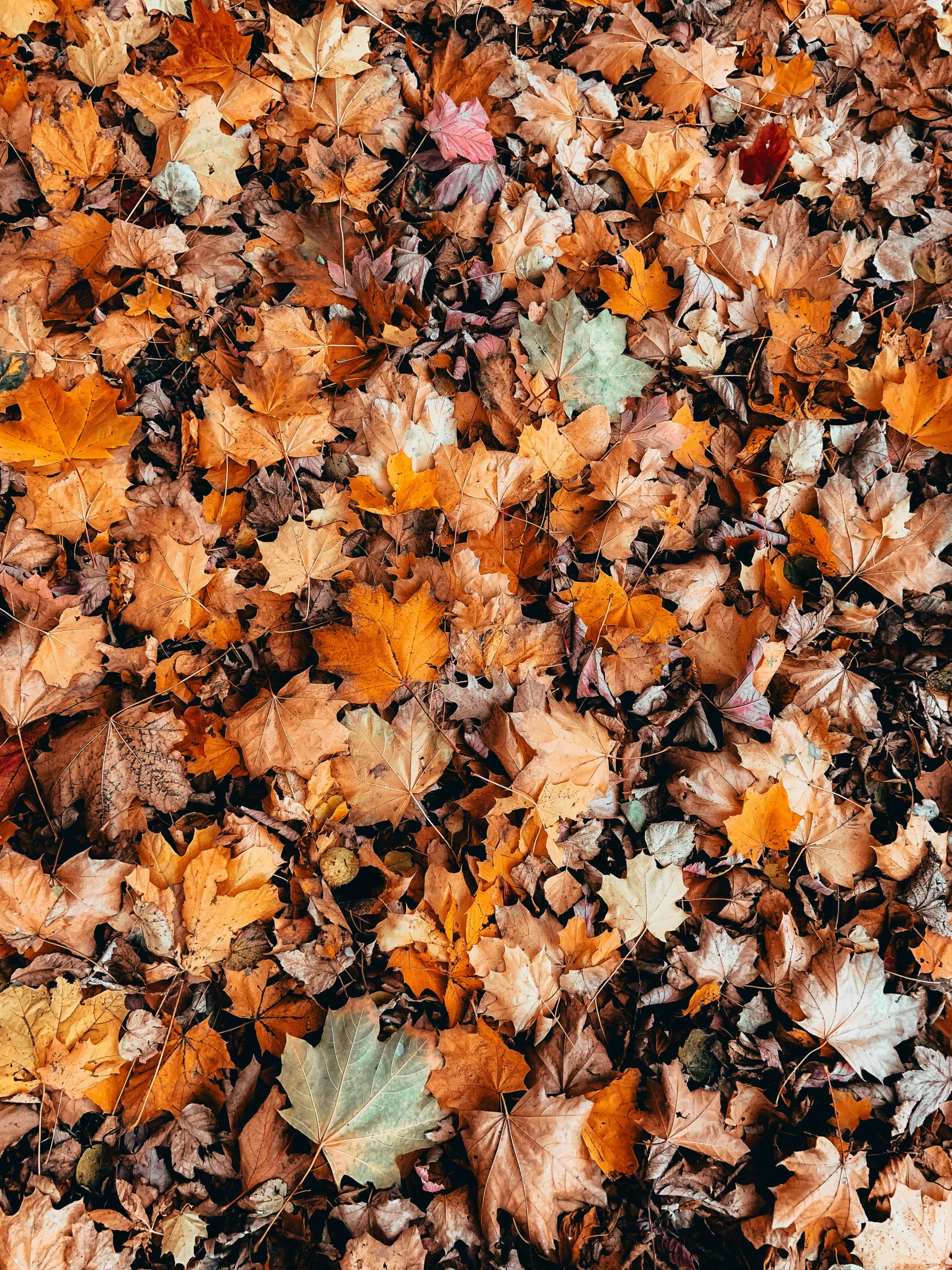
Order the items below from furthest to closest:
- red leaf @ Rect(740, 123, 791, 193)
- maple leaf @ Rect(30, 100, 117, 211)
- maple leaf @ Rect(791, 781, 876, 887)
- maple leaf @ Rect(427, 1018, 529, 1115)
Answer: red leaf @ Rect(740, 123, 791, 193), maple leaf @ Rect(30, 100, 117, 211), maple leaf @ Rect(791, 781, 876, 887), maple leaf @ Rect(427, 1018, 529, 1115)

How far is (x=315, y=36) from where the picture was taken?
6.72 feet

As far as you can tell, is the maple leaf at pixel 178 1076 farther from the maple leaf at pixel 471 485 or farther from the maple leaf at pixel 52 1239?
the maple leaf at pixel 471 485

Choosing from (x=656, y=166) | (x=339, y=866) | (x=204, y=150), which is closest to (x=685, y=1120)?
(x=339, y=866)

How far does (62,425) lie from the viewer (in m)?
1.81

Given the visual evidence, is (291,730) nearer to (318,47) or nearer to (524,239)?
(524,239)

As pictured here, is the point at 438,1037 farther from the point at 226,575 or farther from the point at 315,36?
the point at 315,36

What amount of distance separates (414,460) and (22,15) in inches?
62.2

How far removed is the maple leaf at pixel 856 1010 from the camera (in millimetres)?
1617

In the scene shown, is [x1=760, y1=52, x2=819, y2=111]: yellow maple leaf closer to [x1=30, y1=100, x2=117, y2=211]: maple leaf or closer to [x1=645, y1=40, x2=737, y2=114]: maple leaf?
[x1=645, y1=40, x2=737, y2=114]: maple leaf

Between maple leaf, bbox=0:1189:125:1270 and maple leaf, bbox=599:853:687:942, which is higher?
maple leaf, bbox=599:853:687:942

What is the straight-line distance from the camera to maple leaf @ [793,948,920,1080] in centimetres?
162

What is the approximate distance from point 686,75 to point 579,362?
3.21 feet

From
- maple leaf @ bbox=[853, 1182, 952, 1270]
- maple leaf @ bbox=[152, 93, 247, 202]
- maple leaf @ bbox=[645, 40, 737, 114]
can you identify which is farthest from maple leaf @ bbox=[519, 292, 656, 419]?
maple leaf @ bbox=[853, 1182, 952, 1270]

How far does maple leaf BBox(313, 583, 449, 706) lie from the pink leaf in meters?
1.25
